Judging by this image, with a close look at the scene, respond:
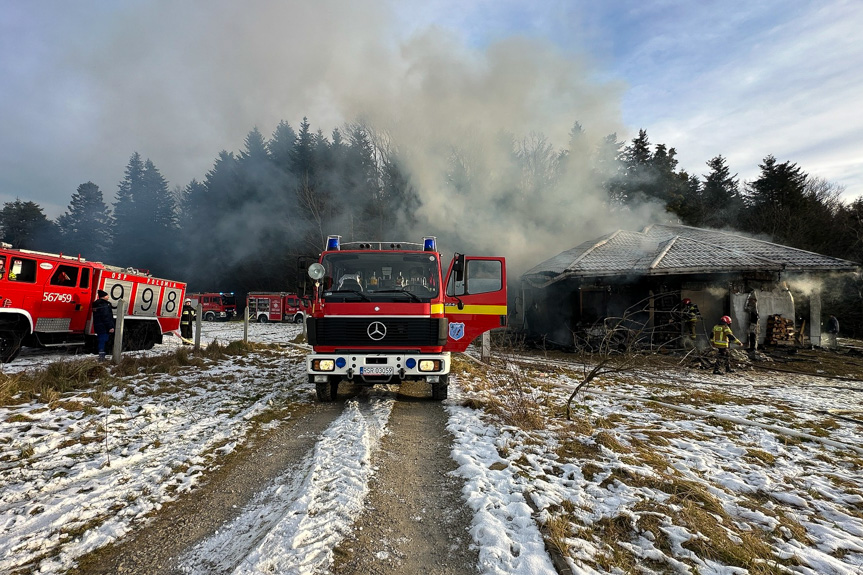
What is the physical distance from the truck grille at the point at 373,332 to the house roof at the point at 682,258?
1046 centimetres

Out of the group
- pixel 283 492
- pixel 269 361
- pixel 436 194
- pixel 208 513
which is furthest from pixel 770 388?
pixel 436 194

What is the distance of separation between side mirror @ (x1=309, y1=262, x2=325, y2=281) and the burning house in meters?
10.2

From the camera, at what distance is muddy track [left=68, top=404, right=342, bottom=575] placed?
232cm

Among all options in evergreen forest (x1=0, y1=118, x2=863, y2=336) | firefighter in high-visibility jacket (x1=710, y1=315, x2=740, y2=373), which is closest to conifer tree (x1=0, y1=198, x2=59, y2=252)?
evergreen forest (x1=0, y1=118, x2=863, y2=336)

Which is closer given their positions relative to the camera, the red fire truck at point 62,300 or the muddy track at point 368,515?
the muddy track at point 368,515

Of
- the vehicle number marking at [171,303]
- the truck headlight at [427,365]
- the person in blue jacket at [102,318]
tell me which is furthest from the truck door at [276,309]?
the truck headlight at [427,365]

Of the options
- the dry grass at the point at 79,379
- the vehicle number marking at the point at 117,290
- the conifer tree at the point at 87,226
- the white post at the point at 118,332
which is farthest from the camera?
the conifer tree at the point at 87,226

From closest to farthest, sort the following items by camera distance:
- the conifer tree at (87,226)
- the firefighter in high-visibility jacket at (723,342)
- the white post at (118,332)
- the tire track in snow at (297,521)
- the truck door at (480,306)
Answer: the tire track in snow at (297,521), the white post at (118,332), the truck door at (480,306), the firefighter in high-visibility jacket at (723,342), the conifer tree at (87,226)

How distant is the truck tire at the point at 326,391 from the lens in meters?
6.14

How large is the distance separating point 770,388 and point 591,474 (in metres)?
8.05

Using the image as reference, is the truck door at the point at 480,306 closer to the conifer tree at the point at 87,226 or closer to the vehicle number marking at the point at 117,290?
the vehicle number marking at the point at 117,290

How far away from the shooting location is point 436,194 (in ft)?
74.6

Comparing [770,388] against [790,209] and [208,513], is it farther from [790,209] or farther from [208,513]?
[790,209]

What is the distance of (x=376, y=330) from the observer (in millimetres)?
5590
